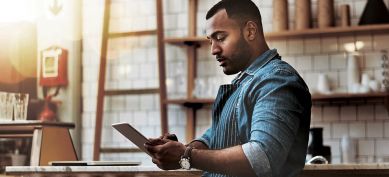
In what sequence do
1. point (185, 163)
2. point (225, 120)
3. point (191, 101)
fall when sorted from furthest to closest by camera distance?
point (191, 101), point (225, 120), point (185, 163)

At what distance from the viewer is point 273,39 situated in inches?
221

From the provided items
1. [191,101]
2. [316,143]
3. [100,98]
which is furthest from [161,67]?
[316,143]

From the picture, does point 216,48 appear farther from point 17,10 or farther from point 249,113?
point 17,10

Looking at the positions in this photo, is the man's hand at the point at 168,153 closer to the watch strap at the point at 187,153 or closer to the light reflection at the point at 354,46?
the watch strap at the point at 187,153

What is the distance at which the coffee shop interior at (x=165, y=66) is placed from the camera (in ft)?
17.5

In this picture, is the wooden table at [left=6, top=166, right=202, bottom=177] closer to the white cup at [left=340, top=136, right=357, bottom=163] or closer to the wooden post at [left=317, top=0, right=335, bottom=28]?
the white cup at [left=340, top=136, right=357, bottom=163]

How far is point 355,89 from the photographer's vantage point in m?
5.19

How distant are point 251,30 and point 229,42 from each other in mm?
74

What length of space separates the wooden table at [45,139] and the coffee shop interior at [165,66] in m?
1.35

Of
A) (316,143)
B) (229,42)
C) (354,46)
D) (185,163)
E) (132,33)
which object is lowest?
(316,143)

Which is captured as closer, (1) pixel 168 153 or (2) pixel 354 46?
(1) pixel 168 153

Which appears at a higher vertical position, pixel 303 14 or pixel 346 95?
pixel 303 14

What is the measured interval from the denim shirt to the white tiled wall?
3.45m

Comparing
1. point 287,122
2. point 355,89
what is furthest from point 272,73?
point 355,89
